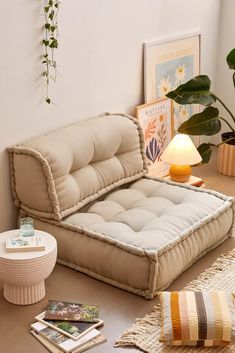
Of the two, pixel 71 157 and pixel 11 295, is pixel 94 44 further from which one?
pixel 11 295

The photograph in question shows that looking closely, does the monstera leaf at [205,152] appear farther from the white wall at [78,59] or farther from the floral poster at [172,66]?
the white wall at [78,59]

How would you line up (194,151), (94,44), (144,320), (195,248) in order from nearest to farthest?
(144,320) → (195,248) → (94,44) → (194,151)

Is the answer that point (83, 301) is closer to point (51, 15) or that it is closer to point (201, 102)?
point (51, 15)

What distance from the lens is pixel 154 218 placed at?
8.73 ft

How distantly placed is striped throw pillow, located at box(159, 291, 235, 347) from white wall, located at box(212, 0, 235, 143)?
7.49ft

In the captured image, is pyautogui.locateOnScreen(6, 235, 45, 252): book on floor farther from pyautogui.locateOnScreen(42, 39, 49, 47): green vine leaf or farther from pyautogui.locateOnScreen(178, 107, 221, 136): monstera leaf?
pyautogui.locateOnScreen(178, 107, 221, 136): monstera leaf

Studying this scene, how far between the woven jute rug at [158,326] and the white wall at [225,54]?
1.92 metres

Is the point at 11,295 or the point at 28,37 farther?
the point at 28,37

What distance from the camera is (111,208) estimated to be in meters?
2.78

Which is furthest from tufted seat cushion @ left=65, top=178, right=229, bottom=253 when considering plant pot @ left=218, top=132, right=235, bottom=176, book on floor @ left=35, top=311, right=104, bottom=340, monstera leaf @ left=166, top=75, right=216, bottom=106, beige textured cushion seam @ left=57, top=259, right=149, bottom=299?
plant pot @ left=218, top=132, right=235, bottom=176

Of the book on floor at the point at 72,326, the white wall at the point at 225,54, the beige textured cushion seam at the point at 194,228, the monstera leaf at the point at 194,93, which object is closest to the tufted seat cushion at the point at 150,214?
the beige textured cushion seam at the point at 194,228

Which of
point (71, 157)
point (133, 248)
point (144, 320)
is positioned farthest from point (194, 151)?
Result: point (144, 320)

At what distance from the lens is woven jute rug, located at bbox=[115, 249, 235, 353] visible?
6.67ft

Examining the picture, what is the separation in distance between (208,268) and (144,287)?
0.39m
